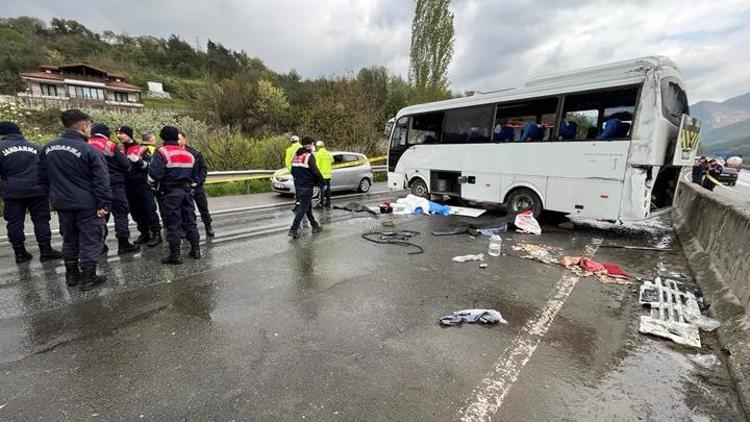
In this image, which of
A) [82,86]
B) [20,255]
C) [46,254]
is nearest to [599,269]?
[46,254]

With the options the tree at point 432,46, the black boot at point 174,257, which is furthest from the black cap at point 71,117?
the tree at point 432,46

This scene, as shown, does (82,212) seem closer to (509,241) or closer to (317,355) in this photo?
(317,355)

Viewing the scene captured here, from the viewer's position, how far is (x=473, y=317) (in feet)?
11.4

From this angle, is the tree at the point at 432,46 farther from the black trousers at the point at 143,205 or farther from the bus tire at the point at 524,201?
the black trousers at the point at 143,205

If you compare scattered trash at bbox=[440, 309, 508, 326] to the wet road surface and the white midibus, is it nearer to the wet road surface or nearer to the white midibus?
the wet road surface

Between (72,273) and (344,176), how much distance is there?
8846 millimetres

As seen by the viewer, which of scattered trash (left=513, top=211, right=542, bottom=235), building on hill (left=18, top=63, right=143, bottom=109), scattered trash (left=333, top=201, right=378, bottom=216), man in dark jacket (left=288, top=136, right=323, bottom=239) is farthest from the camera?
building on hill (left=18, top=63, right=143, bottom=109)

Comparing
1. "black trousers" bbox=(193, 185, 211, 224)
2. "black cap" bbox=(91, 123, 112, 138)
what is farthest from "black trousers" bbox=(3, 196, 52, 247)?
"black trousers" bbox=(193, 185, 211, 224)

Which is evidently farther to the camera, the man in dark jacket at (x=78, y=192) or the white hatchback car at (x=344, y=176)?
the white hatchback car at (x=344, y=176)

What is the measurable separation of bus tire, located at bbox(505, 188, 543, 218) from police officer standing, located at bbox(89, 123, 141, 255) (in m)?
7.62

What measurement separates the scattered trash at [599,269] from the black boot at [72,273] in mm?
6632

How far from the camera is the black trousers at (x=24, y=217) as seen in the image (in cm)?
499

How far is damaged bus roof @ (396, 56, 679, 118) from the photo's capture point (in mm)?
6031

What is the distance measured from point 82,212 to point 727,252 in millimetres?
8035
